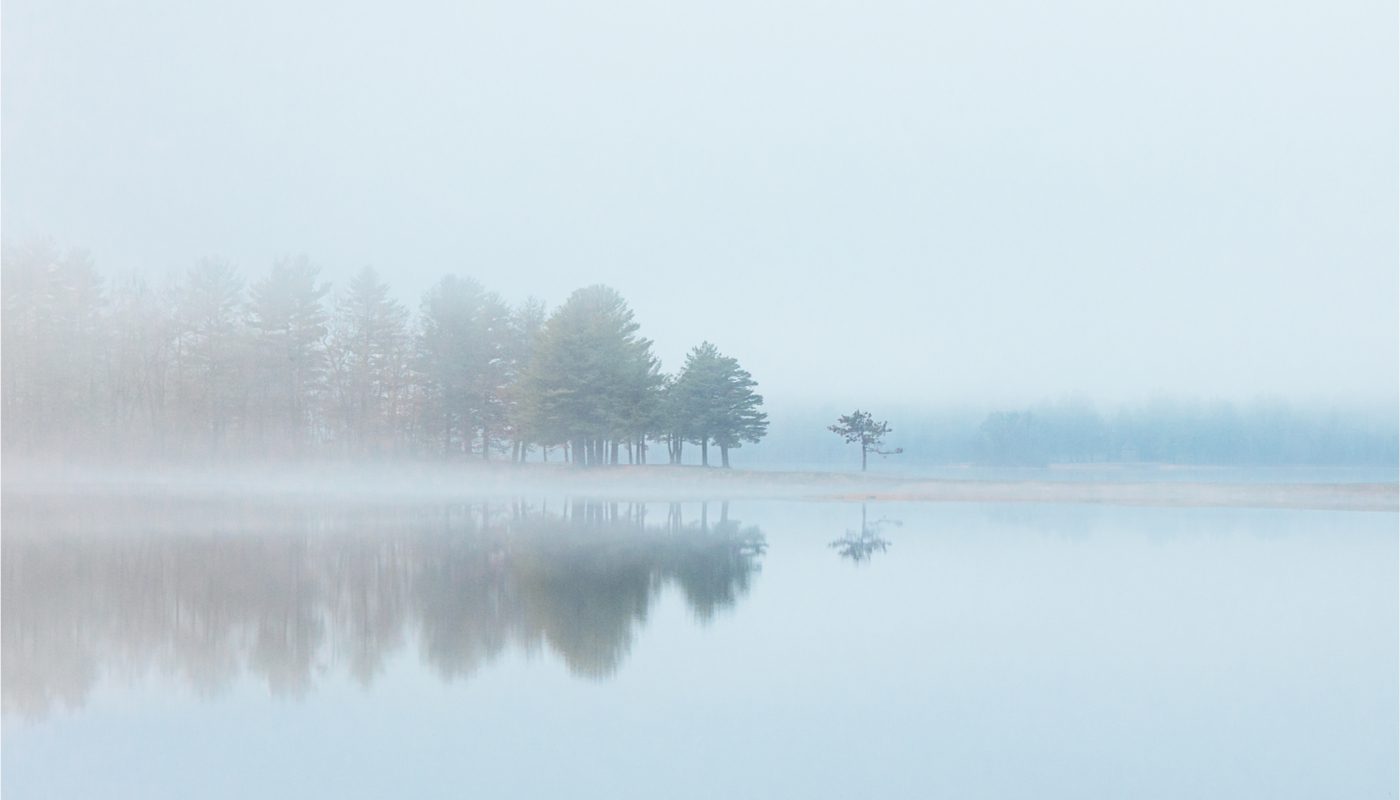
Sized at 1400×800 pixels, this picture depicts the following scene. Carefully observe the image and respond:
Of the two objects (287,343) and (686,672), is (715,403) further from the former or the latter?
(686,672)

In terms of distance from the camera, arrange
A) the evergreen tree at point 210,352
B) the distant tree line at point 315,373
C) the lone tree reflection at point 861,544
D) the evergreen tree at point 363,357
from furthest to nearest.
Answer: the evergreen tree at point 363,357 → the evergreen tree at point 210,352 → the distant tree line at point 315,373 → the lone tree reflection at point 861,544

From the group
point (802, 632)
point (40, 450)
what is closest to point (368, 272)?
point (40, 450)

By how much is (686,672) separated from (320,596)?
22.7ft

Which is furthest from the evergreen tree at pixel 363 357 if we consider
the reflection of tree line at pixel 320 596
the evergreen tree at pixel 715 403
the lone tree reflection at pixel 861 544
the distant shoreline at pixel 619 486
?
the lone tree reflection at pixel 861 544

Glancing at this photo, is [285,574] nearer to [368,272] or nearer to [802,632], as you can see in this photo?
[802,632]

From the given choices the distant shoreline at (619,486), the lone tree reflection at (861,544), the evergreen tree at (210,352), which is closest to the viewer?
the lone tree reflection at (861,544)

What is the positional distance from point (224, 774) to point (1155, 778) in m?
7.11

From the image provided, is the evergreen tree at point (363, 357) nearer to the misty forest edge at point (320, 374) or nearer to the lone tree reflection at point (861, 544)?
the misty forest edge at point (320, 374)

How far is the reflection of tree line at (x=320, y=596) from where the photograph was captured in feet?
38.5

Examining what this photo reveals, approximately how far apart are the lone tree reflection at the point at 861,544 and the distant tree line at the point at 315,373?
33478 millimetres

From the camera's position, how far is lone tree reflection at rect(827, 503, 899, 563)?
74.6 feet

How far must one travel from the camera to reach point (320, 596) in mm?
15898

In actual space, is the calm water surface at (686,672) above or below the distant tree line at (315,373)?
below

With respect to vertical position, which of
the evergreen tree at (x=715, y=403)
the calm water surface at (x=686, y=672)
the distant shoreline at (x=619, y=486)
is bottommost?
the calm water surface at (x=686, y=672)
